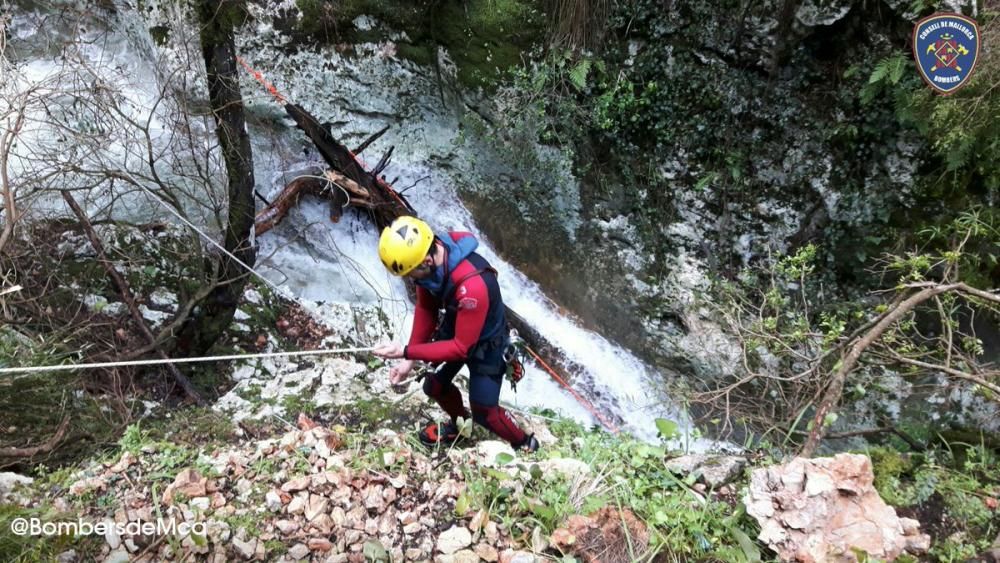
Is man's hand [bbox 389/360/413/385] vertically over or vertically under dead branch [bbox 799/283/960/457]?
over

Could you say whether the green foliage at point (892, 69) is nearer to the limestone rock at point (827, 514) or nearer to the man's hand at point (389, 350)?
the limestone rock at point (827, 514)

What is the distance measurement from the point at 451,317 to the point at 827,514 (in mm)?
2352

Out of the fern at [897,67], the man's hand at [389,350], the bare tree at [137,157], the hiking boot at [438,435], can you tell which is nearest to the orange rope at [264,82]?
the bare tree at [137,157]

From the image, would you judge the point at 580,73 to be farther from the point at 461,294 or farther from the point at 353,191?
the point at 461,294

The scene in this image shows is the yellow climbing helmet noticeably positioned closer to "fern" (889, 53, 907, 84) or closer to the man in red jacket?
the man in red jacket

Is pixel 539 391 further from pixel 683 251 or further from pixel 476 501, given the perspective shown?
pixel 476 501

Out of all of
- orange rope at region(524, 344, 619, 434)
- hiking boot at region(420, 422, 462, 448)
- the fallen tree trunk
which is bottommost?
orange rope at region(524, 344, 619, 434)

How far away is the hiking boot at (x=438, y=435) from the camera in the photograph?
3.71m

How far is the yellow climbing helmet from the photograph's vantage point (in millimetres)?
3133

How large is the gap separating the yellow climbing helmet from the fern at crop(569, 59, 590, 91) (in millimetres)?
3971

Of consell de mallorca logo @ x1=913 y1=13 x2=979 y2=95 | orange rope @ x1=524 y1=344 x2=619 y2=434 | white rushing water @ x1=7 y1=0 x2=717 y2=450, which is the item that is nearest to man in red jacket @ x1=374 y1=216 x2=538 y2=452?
white rushing water @ x1=7 y1=0 x2=717 y2=450

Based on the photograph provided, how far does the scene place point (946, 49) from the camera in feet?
12.7

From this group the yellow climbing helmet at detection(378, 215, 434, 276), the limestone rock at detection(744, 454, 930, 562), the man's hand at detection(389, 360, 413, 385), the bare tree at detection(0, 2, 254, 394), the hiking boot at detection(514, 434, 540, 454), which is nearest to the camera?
the limestone rock at detection(744, 454, 930, 562)

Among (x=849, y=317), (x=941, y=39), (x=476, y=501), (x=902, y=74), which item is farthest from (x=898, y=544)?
(x=902, y=74)
